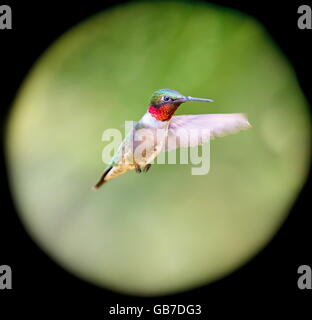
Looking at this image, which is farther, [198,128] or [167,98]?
[198,128]

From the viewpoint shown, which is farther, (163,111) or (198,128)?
(198,128)

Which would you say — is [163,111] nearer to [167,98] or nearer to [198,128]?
[167,98]

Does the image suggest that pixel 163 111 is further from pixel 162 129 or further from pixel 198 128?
pixel 198 128

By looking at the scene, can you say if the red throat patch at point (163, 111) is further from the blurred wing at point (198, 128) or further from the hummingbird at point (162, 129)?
the blurred wing at point (198, 128)

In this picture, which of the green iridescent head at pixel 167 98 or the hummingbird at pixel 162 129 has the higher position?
the green iridescent head at pixel 167 98

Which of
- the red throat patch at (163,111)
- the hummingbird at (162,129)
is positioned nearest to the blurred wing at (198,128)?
the hummingbird at (162,129)

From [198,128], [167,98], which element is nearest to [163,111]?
[167,98]

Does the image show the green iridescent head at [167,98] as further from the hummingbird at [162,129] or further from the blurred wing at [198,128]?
the blurred wing at [198,128]
